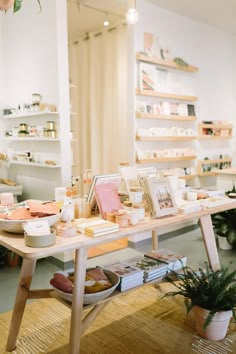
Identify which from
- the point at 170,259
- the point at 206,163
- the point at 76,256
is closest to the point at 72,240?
the point at 76,256

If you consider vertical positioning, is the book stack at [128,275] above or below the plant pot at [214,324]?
above

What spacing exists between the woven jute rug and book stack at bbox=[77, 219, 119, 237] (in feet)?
2.70

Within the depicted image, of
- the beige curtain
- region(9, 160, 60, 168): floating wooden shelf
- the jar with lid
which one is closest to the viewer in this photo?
the jar with lid

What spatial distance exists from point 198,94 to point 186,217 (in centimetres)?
288

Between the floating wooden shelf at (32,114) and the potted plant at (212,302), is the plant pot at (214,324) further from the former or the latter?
the floating wooden shelf at (32,114)

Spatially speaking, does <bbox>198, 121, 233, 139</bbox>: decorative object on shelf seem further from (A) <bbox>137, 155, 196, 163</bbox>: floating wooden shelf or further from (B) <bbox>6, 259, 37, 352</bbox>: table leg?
(B) <bbox>6, 259, 37, 352</bbox>: table leg

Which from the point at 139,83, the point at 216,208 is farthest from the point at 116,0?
the point at 216,208

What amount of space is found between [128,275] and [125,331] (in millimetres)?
504

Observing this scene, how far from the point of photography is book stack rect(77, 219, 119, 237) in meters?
1.55

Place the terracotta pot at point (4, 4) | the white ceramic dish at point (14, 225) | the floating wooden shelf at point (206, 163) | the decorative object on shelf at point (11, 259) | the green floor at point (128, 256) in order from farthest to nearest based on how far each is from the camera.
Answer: the floating wooden shelf at point (206, 163) → the decorative object on shelf at point (11, 259) → the green floor at point (128, 256) → the white ceramic dish at point (14, 225) → the terracotta pot at point (4, 4)

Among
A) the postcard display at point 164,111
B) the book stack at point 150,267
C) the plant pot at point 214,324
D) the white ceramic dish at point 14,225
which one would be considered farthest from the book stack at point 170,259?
the postcard display at point 164,111

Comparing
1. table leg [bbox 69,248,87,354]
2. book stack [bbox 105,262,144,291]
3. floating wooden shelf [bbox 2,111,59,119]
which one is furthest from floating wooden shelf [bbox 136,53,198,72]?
table leg [bbox 69,248,87,354]

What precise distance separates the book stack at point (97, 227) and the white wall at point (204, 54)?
248cm

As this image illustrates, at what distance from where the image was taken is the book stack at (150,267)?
1.98 meters
